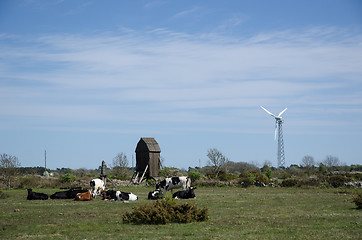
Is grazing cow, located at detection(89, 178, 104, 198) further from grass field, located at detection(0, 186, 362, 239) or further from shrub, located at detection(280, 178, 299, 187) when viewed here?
shrub, located at detection(280, 178, 299, 187)

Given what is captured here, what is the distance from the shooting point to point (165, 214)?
18500 millimetres

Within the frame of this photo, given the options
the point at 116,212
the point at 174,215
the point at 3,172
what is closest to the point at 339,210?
the point at 174,215

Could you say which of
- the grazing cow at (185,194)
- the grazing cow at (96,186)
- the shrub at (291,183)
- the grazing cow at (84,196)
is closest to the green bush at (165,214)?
the grazing cow at (185,194)

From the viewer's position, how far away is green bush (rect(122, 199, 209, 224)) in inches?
730

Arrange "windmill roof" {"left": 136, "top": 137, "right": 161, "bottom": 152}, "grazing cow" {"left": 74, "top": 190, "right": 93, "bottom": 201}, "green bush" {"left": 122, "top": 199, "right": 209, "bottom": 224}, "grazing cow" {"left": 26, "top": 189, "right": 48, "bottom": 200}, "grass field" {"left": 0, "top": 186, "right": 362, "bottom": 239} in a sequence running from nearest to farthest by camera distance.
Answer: "grass field" {"left": 0, "top": 186, "right": 362, "bottom": 239} < "green bush" {"left": 122, "top": 199, "right": 209, "bottom": 224} < "grazing cow" {"left": 74, "top": 190, "right": 93, "bottom": 201} < "grazing cow" {"left": 26, "top": 189, "right": 48, "bottom": 200} < "windmill roof" {"left": 136, "top": 137, "right": 161, "bottom": 152}

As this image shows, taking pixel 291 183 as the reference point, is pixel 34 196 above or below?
above

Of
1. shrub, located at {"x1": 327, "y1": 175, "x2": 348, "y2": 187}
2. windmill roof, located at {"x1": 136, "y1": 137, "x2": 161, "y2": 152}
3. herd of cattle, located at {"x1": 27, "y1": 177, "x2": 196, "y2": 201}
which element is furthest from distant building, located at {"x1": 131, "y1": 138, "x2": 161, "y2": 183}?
herd of cattle, located at {"x1": 27, "y1": 177, "x2": 196, "y2": 201}

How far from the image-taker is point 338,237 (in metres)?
14.6

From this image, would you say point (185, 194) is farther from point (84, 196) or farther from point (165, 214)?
point (165, 214)

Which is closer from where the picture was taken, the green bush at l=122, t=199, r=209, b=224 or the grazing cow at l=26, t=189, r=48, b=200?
the green bush at l=122, t=199, r=209, b=224

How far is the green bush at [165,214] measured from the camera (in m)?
18.5

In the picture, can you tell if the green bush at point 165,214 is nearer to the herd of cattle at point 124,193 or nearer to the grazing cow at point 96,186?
the herd of cattle at point 124,193

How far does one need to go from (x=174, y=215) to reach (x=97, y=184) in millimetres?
15250

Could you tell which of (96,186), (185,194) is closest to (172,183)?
(185,194)
